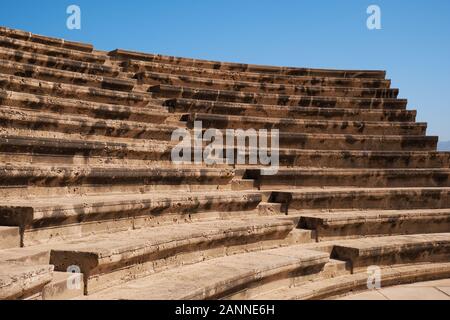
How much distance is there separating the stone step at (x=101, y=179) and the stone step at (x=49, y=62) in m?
2.61

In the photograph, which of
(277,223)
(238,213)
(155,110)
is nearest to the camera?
(277,223)

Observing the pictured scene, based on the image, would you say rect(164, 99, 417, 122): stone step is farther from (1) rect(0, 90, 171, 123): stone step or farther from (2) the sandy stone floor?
(2) the sandy stone floor

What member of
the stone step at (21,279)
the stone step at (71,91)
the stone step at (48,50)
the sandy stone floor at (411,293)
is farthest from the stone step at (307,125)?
the stone step at (21,279)

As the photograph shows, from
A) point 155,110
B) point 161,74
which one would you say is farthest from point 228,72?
point 155,110

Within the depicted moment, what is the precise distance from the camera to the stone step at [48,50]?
26.2 ft

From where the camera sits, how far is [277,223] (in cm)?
604

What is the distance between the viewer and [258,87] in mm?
10266

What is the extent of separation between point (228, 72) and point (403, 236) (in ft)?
16.8

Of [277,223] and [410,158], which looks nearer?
[277,223]

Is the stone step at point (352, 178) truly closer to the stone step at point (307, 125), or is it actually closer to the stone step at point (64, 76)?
the stone step at point (307, 125)
